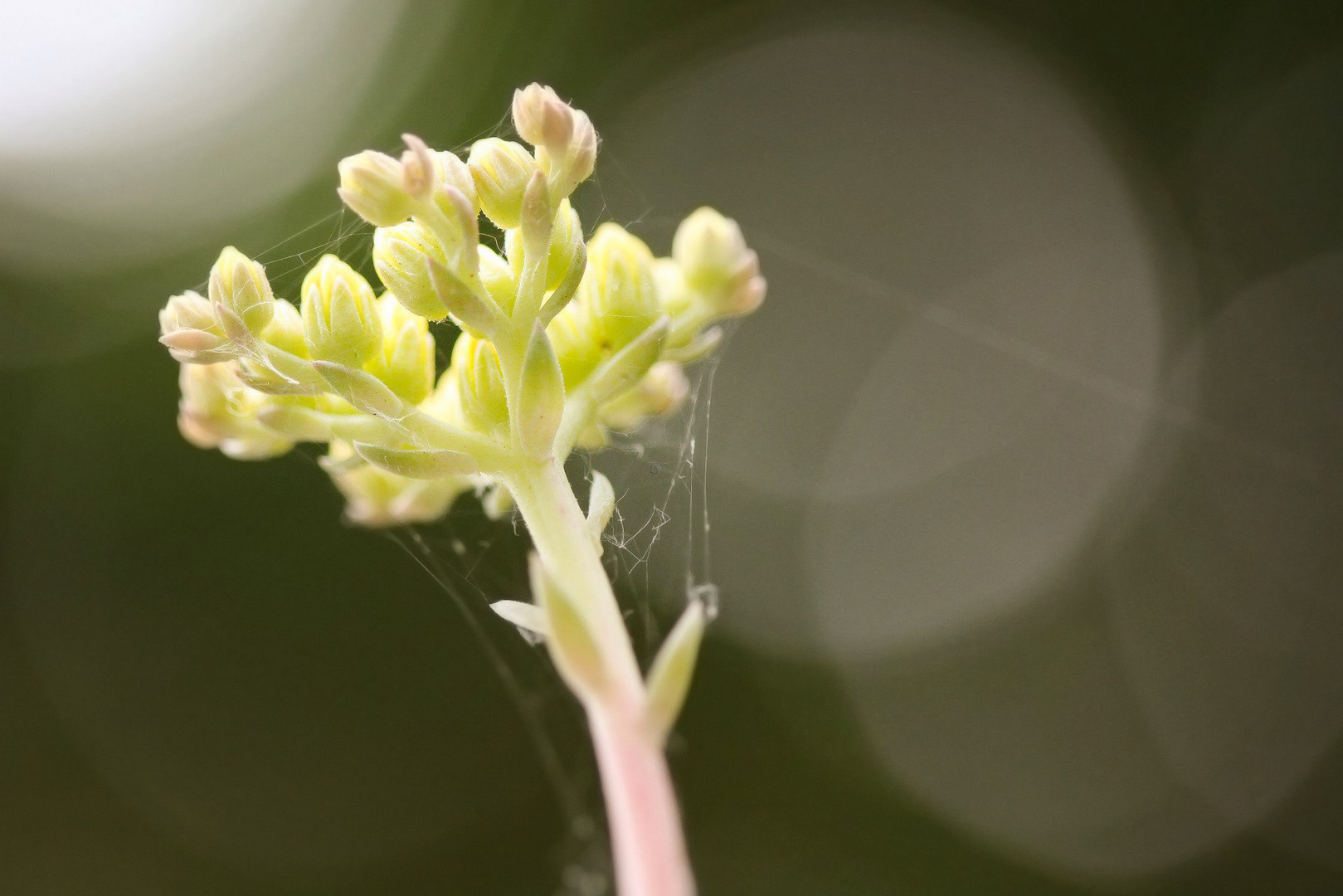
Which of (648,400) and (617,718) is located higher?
(648,400)

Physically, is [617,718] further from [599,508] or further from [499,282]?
[499,282]

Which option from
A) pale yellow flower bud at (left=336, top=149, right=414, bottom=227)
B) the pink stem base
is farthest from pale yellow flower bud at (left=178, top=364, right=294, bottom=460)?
the pink stem base

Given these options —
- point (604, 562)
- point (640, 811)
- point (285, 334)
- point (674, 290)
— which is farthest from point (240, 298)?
point (604, 562)

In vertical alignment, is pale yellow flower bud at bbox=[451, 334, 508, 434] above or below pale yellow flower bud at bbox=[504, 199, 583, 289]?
below

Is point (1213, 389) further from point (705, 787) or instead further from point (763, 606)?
point (705, 787)

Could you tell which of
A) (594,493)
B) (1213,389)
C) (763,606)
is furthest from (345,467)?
(1213,389)

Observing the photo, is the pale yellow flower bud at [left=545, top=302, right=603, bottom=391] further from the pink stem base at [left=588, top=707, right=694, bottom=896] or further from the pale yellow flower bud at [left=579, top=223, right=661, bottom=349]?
the pink stem base at [left=588, top=707, right=694, bottom=896]

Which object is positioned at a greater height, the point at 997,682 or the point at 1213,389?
the point at 1213,389
